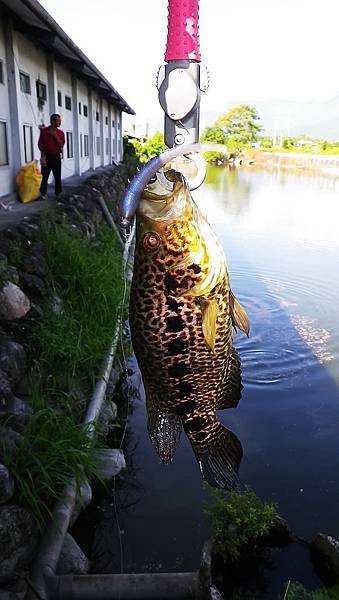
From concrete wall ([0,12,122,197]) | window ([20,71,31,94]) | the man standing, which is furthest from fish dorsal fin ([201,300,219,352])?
window ([20,71,31,94])

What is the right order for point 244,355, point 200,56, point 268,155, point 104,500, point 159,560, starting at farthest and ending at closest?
point 268,155, point 244,355, point 104,500, point 159,560, point 200,56

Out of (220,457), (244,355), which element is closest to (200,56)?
(220,457)

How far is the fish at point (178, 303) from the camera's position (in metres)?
1.41

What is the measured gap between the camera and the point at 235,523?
455 centimetres

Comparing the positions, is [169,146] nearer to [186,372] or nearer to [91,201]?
[186,372]

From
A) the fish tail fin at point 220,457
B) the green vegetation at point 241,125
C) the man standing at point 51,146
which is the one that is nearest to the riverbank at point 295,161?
the green vegetation at point 241,125

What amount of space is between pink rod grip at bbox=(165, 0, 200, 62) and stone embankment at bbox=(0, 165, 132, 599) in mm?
669

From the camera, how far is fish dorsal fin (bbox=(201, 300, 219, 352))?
141cm

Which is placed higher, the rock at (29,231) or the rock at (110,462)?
the rock at (29,231)

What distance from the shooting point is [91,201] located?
1178 centimetres

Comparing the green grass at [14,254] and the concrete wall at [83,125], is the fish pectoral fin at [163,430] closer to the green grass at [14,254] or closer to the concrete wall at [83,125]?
the green grass at [14,254]

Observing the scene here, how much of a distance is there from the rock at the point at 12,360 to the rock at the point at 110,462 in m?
1.15

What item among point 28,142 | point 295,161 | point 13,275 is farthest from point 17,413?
point 295,161

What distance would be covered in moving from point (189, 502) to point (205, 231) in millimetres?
4733
